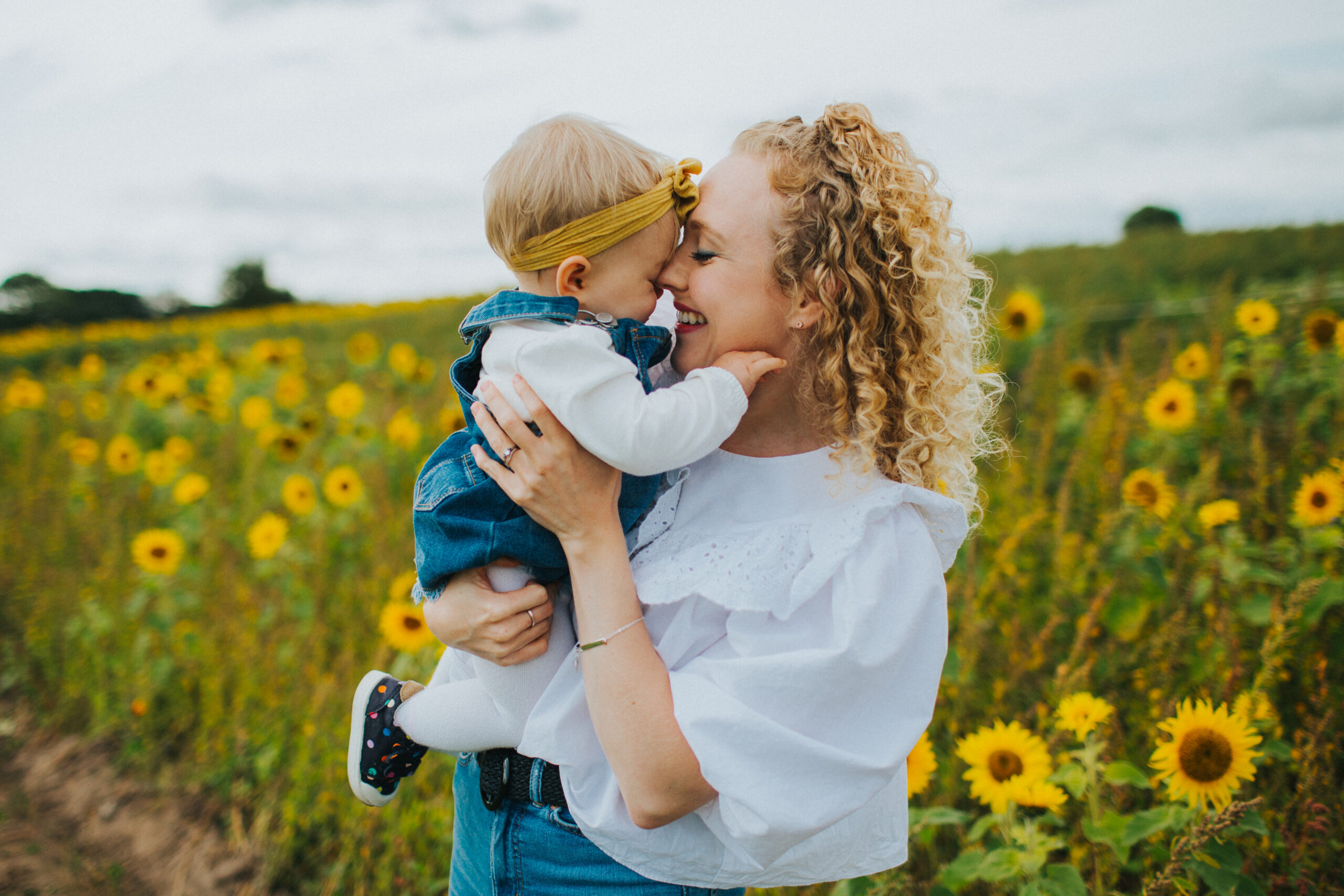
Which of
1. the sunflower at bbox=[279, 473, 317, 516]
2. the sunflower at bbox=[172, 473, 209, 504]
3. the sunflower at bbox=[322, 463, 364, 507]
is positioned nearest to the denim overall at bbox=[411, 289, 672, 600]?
the sunflower at bbox=[322, 463, 364, 507]

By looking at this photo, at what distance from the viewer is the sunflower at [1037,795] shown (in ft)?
5.66

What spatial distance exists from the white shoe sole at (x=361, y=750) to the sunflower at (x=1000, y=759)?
1.34m

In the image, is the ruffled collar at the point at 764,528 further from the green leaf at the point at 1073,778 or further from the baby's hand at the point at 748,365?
the green leaf at the point at 1073,778

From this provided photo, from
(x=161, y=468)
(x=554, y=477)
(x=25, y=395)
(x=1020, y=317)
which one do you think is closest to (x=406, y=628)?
(x=554, y=477)

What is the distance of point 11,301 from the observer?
15.0 metres

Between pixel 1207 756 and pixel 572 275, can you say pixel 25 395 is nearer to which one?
pixel 572 275

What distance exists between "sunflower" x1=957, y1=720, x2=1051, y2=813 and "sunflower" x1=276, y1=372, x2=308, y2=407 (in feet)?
14.2

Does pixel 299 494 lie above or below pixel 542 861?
above

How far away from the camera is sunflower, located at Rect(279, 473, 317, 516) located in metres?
3.66

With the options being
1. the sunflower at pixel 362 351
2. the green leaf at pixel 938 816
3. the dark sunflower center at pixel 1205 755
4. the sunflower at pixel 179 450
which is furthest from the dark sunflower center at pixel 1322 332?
the sunflower at pixel 179 450

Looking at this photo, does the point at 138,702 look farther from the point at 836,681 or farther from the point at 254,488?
the point at 836,681

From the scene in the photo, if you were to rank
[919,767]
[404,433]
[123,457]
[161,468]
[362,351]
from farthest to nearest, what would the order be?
1. [362,351]
2. [123,457]
3. [161,468]
4. [404,433]
5. [919,767]

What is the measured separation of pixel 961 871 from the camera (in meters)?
1.64

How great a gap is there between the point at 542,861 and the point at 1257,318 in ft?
11.8
